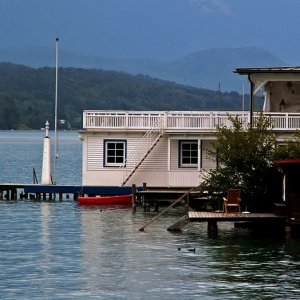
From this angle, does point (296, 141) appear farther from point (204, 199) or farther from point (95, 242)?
point (95, 242)

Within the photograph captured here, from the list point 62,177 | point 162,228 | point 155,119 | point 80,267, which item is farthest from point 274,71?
point 62,177

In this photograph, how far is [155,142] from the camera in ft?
216

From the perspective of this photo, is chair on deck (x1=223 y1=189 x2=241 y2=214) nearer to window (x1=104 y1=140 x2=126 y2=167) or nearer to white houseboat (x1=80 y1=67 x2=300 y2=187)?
white houseboat (x1=80 y1=67 x2=300 y2=187)

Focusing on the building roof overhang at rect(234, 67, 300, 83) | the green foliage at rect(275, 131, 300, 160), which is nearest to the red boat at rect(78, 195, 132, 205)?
Result: the building roof overhang at rect(234, 67, 300, 83)

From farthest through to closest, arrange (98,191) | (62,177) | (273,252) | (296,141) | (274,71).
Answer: (62,177) < (98,191) < (274,71) < (296,141) < (273,252)

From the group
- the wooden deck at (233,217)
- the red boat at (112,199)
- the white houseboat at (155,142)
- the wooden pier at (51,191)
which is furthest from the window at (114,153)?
the wooden deck at (233,217)

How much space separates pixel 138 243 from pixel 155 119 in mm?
19470

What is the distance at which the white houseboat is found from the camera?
6569 centimetres

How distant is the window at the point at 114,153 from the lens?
6700 cm

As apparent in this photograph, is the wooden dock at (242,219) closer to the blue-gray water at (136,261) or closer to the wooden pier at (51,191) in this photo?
the blue-gray water at (136,261)

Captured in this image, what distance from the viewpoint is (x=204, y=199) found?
56406 millimetres

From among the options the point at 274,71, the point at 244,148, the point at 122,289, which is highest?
the point at 274,71

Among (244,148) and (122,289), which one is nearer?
(122,289)

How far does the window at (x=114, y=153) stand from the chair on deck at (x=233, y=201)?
1806 cm
